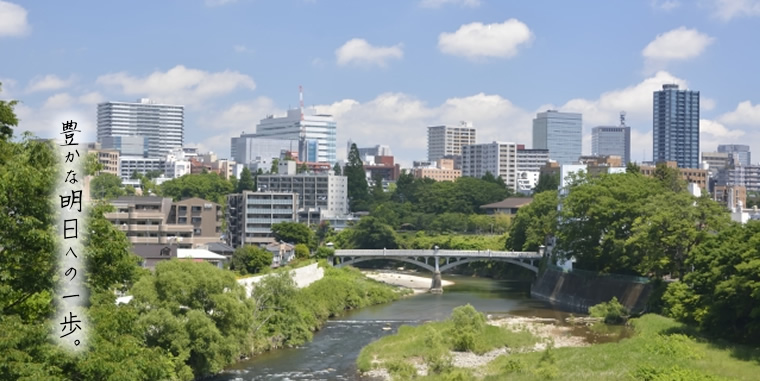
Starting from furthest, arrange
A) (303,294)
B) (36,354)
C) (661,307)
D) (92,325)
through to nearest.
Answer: (303,294), (661,307), (92,325), (36,354)

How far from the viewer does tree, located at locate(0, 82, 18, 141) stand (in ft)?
59.9

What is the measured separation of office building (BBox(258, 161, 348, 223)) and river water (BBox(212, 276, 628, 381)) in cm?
4385

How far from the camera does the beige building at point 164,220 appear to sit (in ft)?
225

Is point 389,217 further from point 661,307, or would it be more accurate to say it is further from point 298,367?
point 298,367

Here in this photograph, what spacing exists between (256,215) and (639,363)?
63.3m

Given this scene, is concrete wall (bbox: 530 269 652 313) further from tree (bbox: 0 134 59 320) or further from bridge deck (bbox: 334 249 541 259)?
tree (bbox: 0 134 59 320)

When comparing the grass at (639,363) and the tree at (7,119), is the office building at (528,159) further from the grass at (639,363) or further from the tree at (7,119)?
the tree at (7,119)

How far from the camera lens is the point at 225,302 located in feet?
108

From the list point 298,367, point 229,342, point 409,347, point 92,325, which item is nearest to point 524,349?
point 409,347

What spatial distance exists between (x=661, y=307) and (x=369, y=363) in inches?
675

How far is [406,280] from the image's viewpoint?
7606 centimetres

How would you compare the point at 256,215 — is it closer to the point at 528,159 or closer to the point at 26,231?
the point at 26,231

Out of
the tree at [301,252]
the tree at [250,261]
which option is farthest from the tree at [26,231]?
the tree at [301,252]

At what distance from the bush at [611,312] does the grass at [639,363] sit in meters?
10.1
